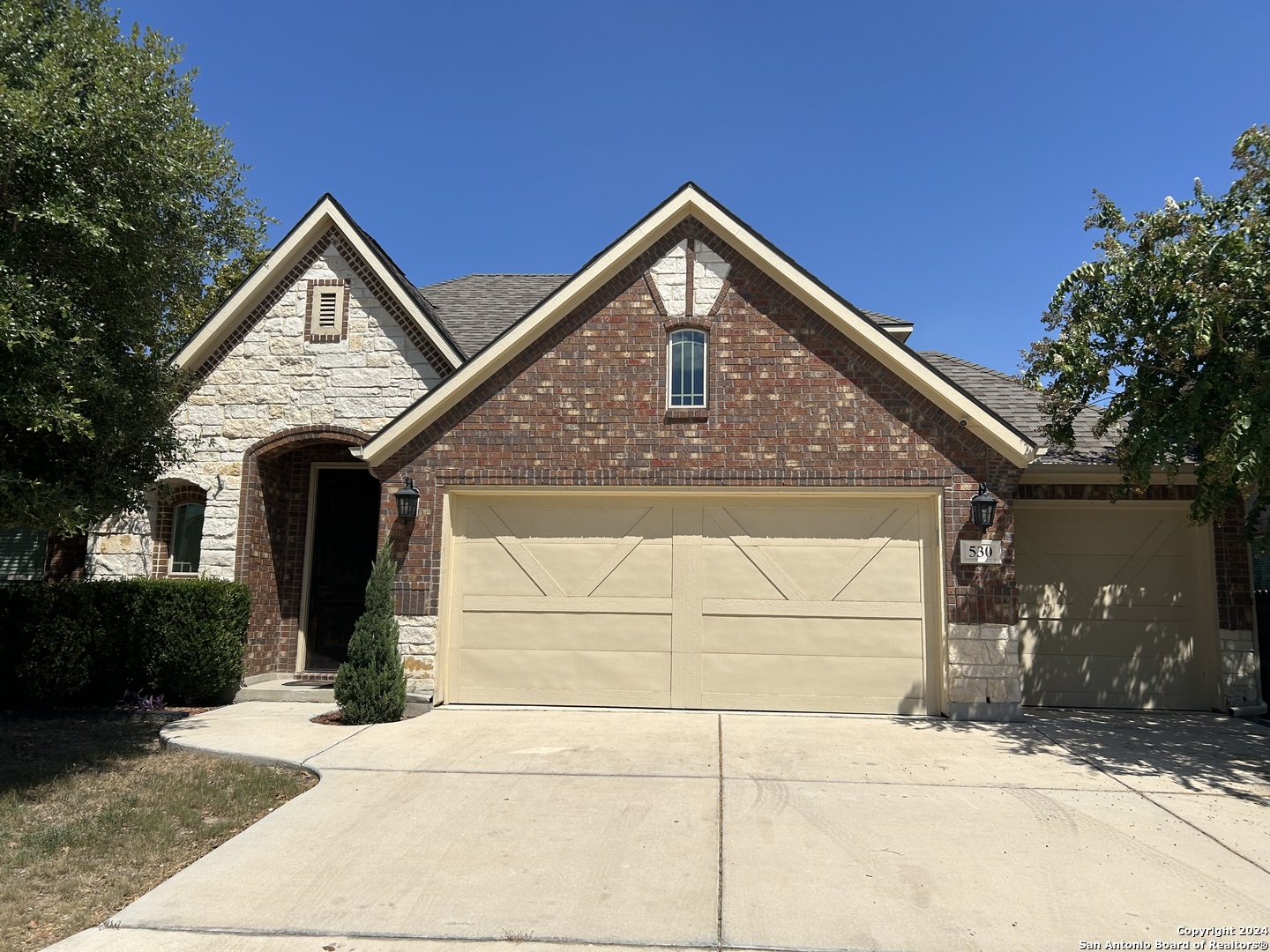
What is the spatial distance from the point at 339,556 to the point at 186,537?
2039mm

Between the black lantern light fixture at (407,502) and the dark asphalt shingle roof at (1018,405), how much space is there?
6007mm

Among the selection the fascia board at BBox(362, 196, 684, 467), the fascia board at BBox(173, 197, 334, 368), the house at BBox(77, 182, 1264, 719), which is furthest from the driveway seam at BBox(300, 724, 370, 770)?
the fascia board at BBox(173, 197, 334, 368)

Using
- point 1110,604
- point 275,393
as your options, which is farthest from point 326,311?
point 1110,604

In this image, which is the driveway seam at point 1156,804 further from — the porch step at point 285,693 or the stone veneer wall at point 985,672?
the porch step at point 285,693

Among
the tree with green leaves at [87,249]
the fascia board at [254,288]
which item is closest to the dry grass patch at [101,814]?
the tree with green leaves at [87,249]

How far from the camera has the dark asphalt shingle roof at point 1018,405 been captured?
33.8 ft

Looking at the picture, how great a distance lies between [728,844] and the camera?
564 centimetres

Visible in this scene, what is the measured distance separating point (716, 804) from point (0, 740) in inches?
277

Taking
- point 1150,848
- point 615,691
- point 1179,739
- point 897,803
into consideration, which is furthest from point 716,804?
point 1179,739

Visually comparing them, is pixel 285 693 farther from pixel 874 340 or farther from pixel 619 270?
pixel 874 340

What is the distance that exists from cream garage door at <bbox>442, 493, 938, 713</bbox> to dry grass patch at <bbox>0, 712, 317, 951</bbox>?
3392 millimetres

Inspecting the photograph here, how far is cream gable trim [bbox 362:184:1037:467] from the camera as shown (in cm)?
984

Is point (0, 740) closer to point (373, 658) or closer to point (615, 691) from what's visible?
point (373, 658)

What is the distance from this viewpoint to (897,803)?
6.49 meters
